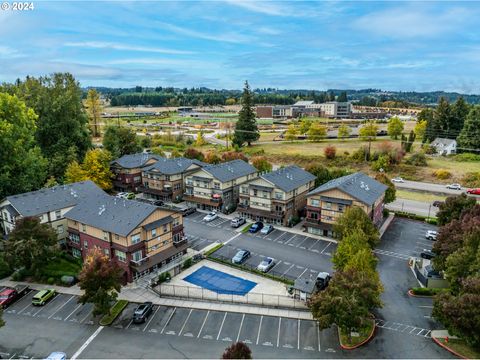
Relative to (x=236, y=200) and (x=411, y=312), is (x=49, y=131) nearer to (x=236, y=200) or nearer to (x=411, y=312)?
(x=236, y=200)

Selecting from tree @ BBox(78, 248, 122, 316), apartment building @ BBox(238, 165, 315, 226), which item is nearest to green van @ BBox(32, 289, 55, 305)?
tree @ BBox(78, 248, 122, 316)

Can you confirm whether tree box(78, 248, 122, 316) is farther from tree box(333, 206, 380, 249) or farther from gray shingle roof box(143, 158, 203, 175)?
gray shingle roof box(143, 158, 203, 175)

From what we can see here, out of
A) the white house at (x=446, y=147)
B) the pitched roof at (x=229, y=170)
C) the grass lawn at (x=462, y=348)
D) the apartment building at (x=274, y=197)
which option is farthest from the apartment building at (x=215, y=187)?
the white house at (x=446, y=147)

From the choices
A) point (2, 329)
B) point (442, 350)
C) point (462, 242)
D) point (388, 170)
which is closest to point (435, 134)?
point (388, 170)

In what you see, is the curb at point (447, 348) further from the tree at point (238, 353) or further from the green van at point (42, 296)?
the green van at point (42, 296)

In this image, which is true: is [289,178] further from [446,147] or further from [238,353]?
[446,147]

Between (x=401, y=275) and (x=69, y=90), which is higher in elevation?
(x=69, y=90)
